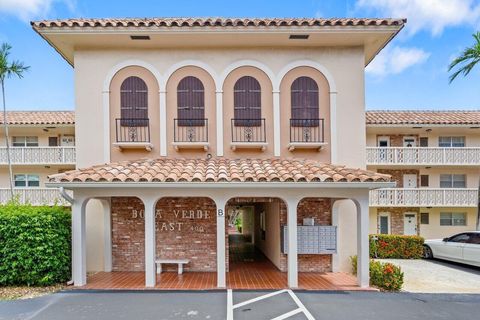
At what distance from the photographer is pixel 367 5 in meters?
18.5

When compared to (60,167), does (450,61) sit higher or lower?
higher

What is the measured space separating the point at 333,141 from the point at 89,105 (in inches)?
365

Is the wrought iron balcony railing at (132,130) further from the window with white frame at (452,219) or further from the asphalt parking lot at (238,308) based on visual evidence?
the window with white frame at (452,219)

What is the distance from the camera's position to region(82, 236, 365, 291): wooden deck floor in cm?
903

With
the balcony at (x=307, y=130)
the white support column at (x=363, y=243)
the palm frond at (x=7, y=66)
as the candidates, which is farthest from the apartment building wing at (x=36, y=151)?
the white support column at (x=363, y=243)

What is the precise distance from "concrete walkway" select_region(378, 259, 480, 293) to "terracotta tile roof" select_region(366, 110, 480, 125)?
7664 mm

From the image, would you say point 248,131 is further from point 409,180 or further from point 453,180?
point 453,180

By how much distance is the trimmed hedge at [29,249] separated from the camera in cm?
866

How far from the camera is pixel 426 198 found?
675 inches

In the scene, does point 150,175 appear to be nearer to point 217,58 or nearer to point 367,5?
point 217,58

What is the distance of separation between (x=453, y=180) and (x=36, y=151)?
25.2m

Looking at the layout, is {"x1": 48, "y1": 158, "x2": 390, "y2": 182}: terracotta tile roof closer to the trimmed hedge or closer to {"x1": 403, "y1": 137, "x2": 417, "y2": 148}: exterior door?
the trimmed hedge

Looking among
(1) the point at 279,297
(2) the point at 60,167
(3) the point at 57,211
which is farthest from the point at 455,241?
(2) the point at 60,167

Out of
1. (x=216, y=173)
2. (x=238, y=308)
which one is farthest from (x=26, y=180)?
(x=238, y=308)
